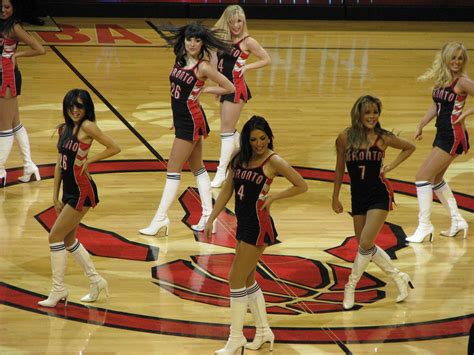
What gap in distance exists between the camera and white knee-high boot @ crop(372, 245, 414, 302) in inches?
264

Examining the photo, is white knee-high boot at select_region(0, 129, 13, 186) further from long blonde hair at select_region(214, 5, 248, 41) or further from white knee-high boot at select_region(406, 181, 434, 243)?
white knee-high boot at select_region(406, 181, 434, 243)

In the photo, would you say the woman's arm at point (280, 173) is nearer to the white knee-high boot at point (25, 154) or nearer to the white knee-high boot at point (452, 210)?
the white knee-high boot at point (452, 210)

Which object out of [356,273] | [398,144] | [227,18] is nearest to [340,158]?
[398,144]

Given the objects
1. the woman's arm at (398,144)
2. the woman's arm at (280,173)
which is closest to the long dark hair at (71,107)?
the woman's arm at (280,173)

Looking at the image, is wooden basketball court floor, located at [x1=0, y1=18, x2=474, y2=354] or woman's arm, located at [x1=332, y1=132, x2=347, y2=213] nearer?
wooden basketball court floor, located at [x1=0, y1=18, x2=474, y2=354]

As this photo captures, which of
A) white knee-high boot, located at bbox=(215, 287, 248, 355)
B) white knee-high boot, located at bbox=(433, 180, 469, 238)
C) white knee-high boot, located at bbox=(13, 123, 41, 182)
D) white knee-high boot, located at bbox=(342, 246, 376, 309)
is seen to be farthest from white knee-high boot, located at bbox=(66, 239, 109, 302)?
white knee-high boot, located at bbox=(433, 180, 469, 238)

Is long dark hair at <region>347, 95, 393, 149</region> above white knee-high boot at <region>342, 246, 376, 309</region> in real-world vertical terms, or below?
above

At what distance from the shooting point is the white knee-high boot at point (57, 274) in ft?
21.1

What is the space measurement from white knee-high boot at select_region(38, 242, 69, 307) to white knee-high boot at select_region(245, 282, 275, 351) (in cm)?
131

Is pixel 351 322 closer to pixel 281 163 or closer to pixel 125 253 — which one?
pixel 281 163

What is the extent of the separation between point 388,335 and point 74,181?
7.42 ft

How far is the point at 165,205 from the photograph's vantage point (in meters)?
8.00

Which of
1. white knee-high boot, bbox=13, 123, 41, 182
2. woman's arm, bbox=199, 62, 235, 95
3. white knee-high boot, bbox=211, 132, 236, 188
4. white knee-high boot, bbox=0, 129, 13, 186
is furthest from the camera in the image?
white knee-high boot, bbox=211, 132, 236, 188

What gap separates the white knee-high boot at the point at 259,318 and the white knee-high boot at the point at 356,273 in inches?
34.3
